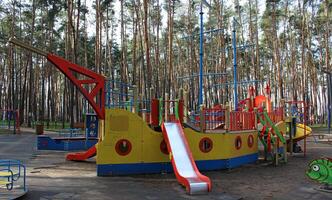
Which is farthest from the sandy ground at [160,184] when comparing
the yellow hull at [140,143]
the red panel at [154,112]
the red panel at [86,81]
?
the red panel at [86,81]

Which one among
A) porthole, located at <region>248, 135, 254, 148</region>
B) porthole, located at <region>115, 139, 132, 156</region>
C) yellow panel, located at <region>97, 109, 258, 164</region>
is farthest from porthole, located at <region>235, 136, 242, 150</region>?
Answer: porthole, located at <region>115, 139, 132, 156</region>

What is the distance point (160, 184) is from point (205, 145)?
285 centimetres

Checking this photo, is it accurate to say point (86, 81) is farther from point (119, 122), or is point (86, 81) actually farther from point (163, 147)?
point (163, 147)

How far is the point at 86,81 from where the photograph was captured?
35.5ft

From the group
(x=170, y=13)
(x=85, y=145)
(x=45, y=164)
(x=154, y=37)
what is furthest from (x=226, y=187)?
(x=154, y=37)

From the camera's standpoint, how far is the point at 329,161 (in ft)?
26.2

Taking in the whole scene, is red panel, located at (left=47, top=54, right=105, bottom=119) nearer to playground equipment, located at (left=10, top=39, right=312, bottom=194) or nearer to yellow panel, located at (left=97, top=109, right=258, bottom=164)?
playground equipment, located at (left=10, top=39, right=312, bottom=194)

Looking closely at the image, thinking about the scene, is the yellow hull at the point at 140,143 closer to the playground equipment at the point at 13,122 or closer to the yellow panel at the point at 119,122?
the yellow panel at the point at 119,122

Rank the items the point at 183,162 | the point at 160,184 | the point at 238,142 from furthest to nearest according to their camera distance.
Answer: the point at 238,142, the point at 183,162, the point at 160,184

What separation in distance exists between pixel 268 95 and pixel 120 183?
10.6 m

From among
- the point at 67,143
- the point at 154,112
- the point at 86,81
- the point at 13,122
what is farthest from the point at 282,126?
the point at 13,122

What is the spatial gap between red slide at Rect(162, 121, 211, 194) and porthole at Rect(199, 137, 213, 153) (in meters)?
0.99

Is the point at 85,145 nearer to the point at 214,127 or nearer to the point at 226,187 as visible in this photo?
the point at 214,127

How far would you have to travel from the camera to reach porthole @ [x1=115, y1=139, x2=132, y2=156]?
416 inches
